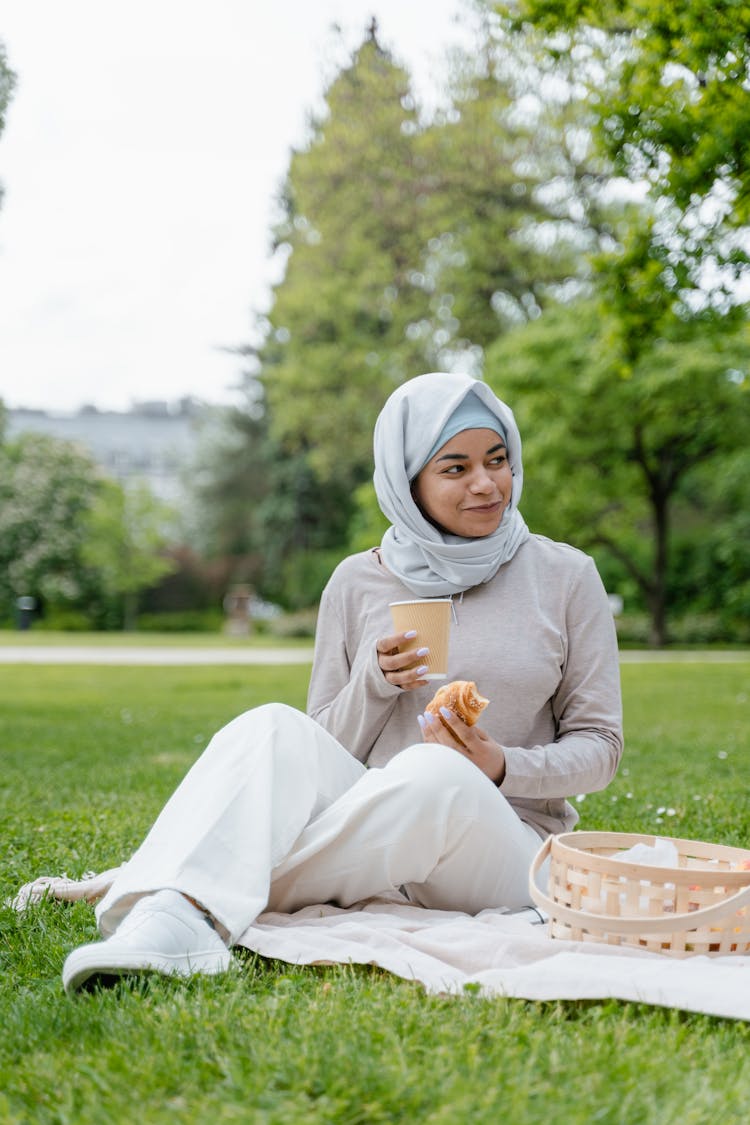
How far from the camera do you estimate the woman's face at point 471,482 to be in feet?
10.1

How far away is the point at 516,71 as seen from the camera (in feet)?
62.2

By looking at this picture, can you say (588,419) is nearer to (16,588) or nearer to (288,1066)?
(288,1066)

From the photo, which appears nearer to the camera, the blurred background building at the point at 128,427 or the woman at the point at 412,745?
the woman at the point at 412,745

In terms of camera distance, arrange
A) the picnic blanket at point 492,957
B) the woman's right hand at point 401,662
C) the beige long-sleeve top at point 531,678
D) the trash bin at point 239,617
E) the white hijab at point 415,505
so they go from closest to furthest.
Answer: the picnic blanket at point 492,957 < the woman's right hand at point 401,662 < the beige long-sleeve top at point 531,678 < the white hijab at point 415,505 < the trash bin at point 239,617

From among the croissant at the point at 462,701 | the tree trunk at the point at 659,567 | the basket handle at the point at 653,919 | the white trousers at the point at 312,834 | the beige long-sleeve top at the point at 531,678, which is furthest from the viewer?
the tree trunk at the point at 659,567

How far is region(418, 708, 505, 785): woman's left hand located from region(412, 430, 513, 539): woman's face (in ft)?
1.98

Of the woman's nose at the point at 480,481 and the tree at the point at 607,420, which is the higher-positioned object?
the tree at the point at 607,420

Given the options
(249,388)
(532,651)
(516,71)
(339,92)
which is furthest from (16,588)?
(532,651)

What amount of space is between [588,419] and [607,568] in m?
7.56

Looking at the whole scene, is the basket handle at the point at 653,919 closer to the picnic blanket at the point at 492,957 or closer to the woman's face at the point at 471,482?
the picnic blanket at the point at 492,957

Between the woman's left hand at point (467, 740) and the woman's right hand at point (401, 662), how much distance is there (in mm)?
101

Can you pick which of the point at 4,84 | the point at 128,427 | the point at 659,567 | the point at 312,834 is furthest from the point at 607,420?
the point at 128,427

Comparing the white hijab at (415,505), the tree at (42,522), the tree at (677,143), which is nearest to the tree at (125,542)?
the tree at (42,522)

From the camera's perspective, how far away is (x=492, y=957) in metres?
2.47
